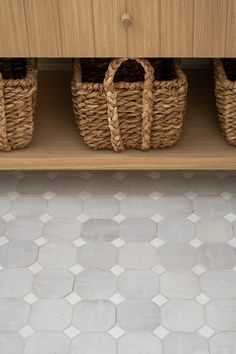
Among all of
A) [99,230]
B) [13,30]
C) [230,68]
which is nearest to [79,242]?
[99,230]

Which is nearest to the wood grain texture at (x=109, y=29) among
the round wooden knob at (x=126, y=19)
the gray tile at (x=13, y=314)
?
the round wooden knob at (x=126, y=19)

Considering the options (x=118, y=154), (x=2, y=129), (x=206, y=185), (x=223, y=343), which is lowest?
(x=223, y=343)

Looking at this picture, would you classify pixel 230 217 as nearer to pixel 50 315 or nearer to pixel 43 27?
pixel 50 315

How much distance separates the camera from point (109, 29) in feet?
6.29

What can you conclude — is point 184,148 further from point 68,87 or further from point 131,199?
point 68,87

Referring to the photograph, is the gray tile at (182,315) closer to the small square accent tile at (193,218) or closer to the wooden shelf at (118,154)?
the small square accent tile at (193,218)

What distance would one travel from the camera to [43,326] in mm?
1830

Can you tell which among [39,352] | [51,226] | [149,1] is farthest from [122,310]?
[149,1]

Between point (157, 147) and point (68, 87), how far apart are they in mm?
457

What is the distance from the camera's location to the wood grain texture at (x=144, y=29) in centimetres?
187

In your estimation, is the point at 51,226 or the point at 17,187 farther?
the point at 17,187

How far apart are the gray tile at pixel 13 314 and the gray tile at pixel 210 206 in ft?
2.03

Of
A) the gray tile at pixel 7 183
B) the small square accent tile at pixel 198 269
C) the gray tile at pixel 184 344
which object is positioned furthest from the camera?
the gray tile at pixel 7 183

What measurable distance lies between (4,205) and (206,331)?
779mm
